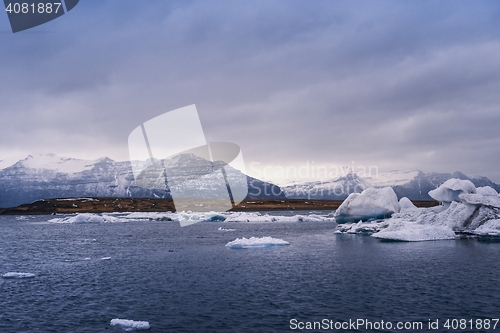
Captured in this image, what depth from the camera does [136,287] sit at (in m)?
20.8

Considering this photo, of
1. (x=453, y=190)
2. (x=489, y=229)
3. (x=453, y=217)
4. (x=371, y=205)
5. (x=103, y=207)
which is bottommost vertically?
(x=489, y=229)

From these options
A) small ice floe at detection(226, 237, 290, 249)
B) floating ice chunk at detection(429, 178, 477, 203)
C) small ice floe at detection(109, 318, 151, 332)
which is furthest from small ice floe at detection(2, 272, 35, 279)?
floating ice chunk at detection(429, 178, 477, 203)

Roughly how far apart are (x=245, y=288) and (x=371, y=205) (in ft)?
119

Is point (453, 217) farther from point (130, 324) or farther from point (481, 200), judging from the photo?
point (130, 324)

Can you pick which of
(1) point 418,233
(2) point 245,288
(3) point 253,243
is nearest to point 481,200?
(1) point 418,233

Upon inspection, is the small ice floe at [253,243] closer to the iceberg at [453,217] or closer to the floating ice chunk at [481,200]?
the iceberg at [453,217]

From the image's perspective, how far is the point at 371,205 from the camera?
52469 mm

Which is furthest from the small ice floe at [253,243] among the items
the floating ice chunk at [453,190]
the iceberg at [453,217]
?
the floating ice chunk at [453,190]

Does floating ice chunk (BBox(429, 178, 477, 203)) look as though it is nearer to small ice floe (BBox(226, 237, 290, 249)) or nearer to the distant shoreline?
small ice floe (BBox(226, 237, 290, 249))

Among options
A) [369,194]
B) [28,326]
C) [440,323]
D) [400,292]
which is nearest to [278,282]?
[400,292]

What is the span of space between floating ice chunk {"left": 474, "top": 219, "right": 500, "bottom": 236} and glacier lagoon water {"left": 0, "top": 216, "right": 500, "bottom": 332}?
230 inches

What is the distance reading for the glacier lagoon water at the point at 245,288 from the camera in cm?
1527

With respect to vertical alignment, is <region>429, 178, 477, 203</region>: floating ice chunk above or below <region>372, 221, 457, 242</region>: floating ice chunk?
above

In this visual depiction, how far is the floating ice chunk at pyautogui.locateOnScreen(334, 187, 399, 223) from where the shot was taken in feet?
171
